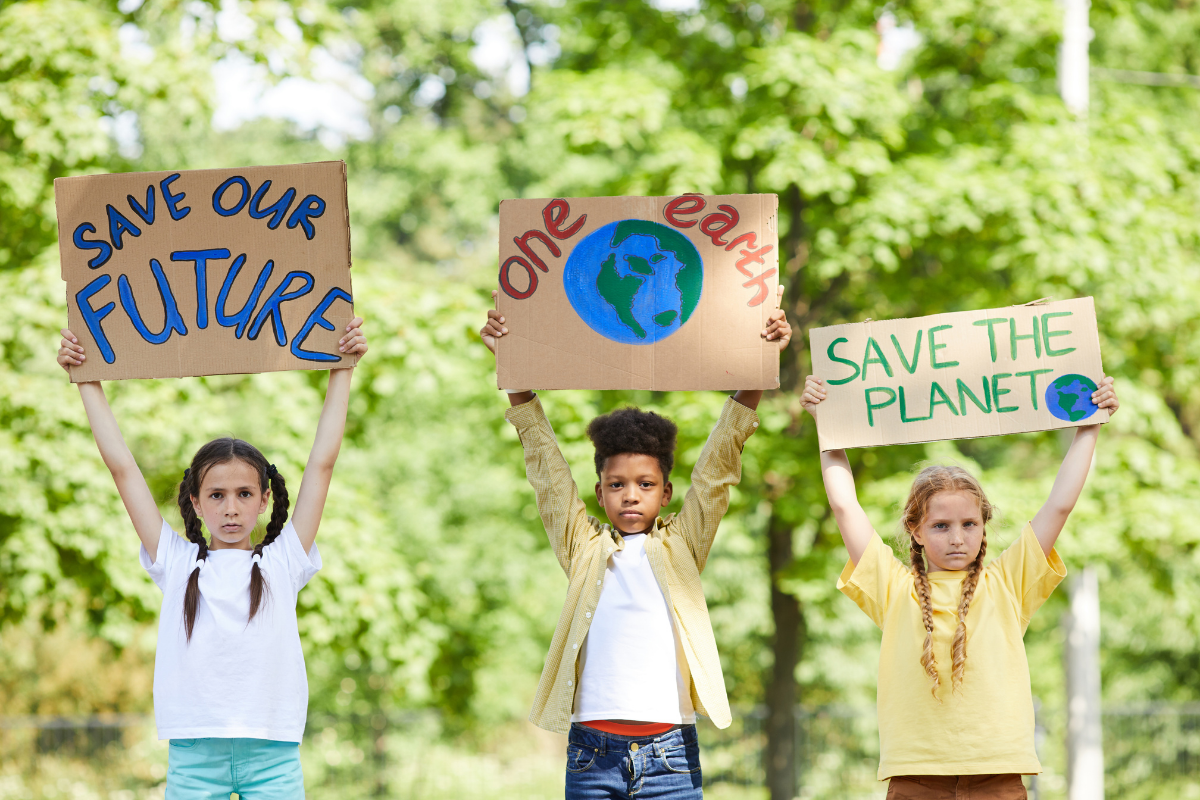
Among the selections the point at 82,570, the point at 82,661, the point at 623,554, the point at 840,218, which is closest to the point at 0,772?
the point at 82,661

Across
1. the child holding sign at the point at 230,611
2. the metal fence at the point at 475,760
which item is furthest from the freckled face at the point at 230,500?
the metal fence at the point at 475,760

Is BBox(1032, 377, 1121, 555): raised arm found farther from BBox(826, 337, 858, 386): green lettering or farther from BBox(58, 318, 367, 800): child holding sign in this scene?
BBox(58, 318, 367, 800): child holding sign

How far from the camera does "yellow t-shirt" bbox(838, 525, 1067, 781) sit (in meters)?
2.97

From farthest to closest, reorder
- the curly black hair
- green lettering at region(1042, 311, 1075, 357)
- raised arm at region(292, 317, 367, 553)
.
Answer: green lettering at region(1042, 311, 1075, 357) → the curly black hair → raised arm at region(292, 317, 367, 553)

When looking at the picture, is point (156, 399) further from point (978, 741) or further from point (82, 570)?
point (978, 741)

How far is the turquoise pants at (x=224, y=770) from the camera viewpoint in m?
2.98

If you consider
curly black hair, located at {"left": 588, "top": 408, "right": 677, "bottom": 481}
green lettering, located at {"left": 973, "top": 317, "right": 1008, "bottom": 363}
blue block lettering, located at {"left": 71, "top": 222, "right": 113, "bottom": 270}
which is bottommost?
curly black hair, located at {"left": 588, "top": 408, "right": 677, "bottom": 481}

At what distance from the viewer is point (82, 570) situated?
642cm

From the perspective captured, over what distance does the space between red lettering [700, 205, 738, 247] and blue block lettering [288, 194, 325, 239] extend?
1111 millimetres

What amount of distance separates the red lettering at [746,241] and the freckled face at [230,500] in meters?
1.48

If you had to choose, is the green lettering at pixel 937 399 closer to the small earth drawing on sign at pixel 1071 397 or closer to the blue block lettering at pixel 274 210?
the small earth drawing on sign at pixel 1071 397

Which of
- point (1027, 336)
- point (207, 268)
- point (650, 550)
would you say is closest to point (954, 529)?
point (1027, 336)

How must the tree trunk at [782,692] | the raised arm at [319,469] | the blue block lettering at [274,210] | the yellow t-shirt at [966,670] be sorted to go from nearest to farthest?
the yellow t-shirt at [966,670] → the raised arm at [319,469] → the blue block lettering at [274,210] → the tree trunk at [782,692]

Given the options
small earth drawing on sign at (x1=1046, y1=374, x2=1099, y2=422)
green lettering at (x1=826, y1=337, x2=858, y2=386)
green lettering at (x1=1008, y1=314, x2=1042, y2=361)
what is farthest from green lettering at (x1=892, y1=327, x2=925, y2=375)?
small earth drawing on sign at (x1=1046, y1=374, x2=1099, y2=422)
